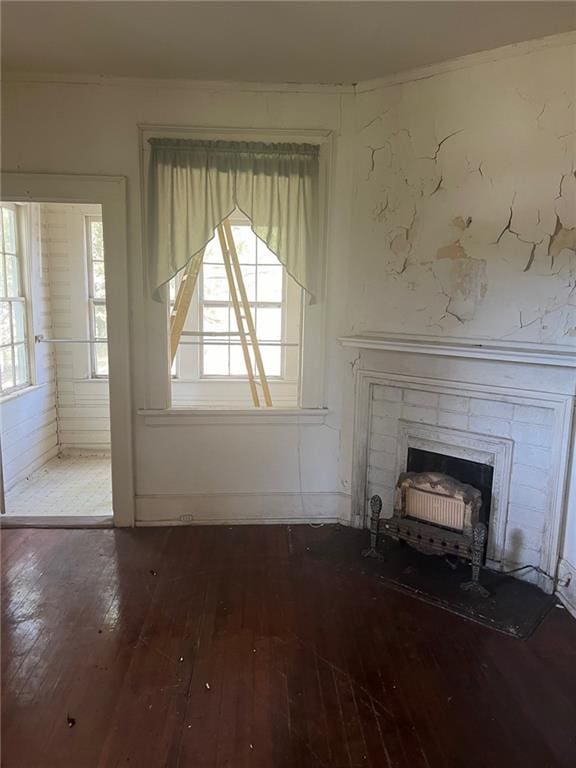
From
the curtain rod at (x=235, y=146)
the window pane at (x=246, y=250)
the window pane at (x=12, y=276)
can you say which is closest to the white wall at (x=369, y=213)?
the curtain rod at (x=235, y=146)

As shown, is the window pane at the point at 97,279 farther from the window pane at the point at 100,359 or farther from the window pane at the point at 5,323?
the window pane at the point at 5,323

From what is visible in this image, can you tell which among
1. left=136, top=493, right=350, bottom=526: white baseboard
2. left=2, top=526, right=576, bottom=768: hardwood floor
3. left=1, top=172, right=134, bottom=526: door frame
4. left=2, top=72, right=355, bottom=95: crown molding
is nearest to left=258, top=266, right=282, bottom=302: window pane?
left=1, top=172, right=134, bottom=526: door frame

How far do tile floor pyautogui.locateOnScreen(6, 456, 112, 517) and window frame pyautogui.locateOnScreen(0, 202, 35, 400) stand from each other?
0.76 metres

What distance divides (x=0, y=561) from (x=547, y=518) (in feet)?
9.91

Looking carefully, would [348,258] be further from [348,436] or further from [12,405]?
[12,405]

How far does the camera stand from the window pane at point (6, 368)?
3997 millimetres

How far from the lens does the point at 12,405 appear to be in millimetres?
4004

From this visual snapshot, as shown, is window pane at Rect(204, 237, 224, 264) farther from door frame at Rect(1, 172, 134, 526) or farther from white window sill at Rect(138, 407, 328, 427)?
white window sill at Rect(138, 407, 328, 427)

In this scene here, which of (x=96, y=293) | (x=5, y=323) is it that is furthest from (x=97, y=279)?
(x=5, y=323)

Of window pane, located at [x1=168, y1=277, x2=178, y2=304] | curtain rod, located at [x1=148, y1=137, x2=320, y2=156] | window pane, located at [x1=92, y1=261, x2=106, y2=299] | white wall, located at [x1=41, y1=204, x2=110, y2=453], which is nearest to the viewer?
curtain rod, located at [x1=148, y1=137, x2=320, y2=156]

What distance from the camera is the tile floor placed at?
3645 mm

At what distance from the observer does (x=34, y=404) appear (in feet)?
14.4

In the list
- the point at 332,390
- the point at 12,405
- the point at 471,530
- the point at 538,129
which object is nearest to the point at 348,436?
the point at 332,390

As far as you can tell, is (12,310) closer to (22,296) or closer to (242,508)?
(22,296)
